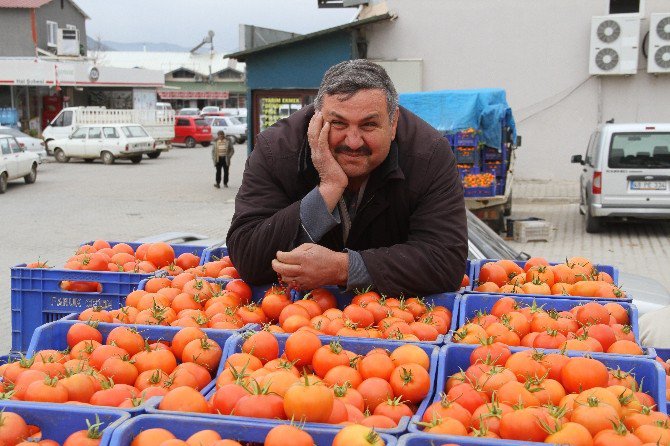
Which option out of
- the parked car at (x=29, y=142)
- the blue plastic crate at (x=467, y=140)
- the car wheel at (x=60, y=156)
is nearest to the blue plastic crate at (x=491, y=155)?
the blue plastic crate at (x=467, y=140)

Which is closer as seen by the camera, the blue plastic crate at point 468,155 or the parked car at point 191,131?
the blue plastic crate at point 468,155

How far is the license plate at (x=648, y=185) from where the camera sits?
1350 cm

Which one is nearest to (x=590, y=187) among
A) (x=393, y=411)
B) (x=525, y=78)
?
(x=525, y=78)

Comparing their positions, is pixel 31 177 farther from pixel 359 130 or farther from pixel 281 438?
pixel 281 438

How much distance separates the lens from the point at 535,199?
62.5ft

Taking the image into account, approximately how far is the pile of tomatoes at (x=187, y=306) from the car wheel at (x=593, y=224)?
11.9m

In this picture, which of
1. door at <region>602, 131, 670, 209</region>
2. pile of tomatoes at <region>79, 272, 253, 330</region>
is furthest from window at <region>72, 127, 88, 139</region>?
pile of tomatoes at <region>79, 272, 253, 330</region>

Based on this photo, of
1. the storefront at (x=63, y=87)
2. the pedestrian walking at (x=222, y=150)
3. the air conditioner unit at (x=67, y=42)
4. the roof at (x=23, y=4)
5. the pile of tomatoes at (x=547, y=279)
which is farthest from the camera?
the air conditioner unit at (x=67, y=42)

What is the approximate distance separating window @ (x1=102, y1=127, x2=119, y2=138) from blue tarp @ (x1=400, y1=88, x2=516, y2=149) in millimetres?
18526

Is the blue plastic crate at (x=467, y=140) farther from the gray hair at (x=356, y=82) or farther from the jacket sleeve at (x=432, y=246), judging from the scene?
the gray hair at (x=356, y=82)

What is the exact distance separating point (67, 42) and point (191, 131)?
10.6 metres

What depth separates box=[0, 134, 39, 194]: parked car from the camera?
2123cm

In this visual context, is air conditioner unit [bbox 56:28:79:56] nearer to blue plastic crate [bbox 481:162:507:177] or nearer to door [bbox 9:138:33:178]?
door [bbox 9:138:33:178]

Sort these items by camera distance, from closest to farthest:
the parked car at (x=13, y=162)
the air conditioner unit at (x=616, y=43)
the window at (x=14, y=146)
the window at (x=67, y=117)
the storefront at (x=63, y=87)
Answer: the air conditioner unit at (x=616, y=43), the parked car at (x=13, y=162), the window at (x=14, y=146), the window at (x=67, y=117), the storefront at (x=63, y=87)
